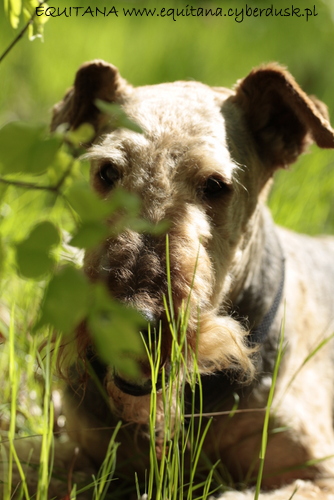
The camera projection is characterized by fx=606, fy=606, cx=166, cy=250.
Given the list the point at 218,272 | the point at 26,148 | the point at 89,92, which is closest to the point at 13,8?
the point at 26,148

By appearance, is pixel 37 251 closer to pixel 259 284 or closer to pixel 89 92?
pixel 259 284

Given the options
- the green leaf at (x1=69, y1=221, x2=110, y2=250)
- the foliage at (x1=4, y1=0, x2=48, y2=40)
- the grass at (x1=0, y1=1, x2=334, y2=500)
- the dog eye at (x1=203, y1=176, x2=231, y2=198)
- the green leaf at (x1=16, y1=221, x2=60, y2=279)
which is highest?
the foliage at (x1=4, y1=0, x2=48, y2=40)

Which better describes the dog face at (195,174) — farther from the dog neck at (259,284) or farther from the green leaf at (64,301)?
the green leaf at (64,301)

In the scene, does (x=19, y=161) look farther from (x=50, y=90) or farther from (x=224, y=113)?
(x=50, y=90)

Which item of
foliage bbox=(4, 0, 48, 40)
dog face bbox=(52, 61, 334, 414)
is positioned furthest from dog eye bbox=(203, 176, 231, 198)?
foliage bbox=(4, 0, 48, 40)

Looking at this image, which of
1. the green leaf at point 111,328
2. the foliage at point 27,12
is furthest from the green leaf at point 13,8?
the green leaf at point 111,328

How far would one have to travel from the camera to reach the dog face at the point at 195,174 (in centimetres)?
152

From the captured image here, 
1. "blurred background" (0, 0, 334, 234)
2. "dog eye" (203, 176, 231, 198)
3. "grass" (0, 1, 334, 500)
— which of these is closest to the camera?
"dog eye" (203, 176, 231, 198)

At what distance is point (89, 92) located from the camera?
2273 mm

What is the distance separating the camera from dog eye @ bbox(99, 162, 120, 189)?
5.96 feet

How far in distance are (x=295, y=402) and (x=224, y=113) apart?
1.03m

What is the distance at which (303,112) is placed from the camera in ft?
6.57

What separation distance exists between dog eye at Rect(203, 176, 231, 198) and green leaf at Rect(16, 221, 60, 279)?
101cm

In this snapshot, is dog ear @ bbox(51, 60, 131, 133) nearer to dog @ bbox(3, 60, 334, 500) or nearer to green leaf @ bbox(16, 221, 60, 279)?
dog @ bbox(3, 60, 334, 500)
